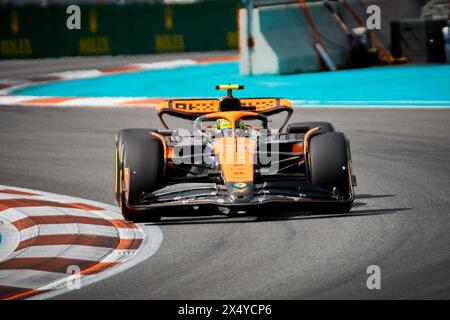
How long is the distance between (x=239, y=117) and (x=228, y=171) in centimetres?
100

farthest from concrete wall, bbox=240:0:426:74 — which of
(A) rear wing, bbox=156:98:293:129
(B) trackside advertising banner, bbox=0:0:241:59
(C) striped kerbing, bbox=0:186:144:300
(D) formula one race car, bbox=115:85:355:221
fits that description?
(D) formula one race car, bbox=115:85:355:221

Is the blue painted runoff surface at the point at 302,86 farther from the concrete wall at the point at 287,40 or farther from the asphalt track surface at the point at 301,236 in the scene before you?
the asphalt track surface at the point at 301,236

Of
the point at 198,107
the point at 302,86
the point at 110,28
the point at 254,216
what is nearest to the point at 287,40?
the point at 302,86

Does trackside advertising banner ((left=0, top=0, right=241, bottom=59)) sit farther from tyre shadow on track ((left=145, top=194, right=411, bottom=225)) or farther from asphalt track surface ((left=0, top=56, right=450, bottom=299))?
tyre shadow on track ((left=145, top=194, right=411, bottom=225))

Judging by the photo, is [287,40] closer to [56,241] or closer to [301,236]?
[301,236]

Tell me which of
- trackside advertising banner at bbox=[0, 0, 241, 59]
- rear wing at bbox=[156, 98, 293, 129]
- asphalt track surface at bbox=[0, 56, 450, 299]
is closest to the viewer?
asphalt track surface at bbox=[0, 56, 450, 299]

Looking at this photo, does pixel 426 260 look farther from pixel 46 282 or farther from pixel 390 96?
pixel 390 96

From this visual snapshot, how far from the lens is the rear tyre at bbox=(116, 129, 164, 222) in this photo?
31.0 feet

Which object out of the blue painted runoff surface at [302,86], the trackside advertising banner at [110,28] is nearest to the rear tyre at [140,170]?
the blue painted runoff surface at [302,86]

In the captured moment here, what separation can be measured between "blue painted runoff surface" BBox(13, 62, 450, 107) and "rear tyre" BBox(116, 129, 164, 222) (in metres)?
9.95

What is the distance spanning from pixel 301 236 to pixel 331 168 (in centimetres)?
104
